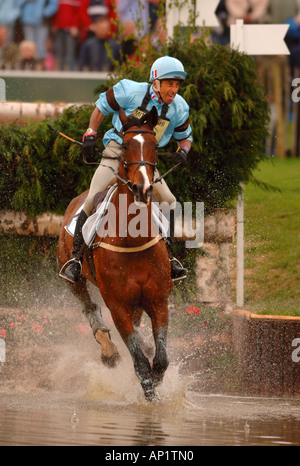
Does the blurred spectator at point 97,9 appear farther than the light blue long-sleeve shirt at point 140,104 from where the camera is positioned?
Yes

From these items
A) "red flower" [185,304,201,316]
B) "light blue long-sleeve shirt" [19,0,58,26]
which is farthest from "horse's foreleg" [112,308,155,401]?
"light blue long-sleeve shirt" [19,0,58,26]

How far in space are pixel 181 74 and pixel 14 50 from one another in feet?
26.0

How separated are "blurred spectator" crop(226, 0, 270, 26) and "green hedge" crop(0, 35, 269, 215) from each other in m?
4.61

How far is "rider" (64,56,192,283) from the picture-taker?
807 cm

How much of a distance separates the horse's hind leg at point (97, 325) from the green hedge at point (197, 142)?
1.60m

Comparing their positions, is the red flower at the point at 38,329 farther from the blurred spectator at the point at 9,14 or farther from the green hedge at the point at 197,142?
the blurred spectator at the point at 9,14

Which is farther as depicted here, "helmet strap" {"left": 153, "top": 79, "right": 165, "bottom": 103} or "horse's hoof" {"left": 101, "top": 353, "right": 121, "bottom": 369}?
"horse's hoof" {"left": 101, "top": 353, "right": 121, "bottom": 369}

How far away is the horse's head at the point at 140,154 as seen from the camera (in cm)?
720

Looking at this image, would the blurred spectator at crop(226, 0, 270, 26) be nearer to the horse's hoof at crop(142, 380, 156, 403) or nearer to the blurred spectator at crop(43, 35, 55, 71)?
the blurred spectator at crop(43, 35, 55, 71)

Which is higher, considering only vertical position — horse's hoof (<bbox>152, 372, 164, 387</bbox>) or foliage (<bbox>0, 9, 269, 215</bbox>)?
foliage (<bbox>0, 9, 269, 215</bbox>)

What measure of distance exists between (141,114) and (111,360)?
2368 millimetres

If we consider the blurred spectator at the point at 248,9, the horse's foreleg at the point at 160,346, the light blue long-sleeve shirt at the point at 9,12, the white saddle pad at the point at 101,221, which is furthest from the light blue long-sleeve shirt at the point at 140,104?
the light blue long-sleeve shirt at the point at 9,12

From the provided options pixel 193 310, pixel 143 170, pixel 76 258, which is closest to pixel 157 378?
pixel 76 258
